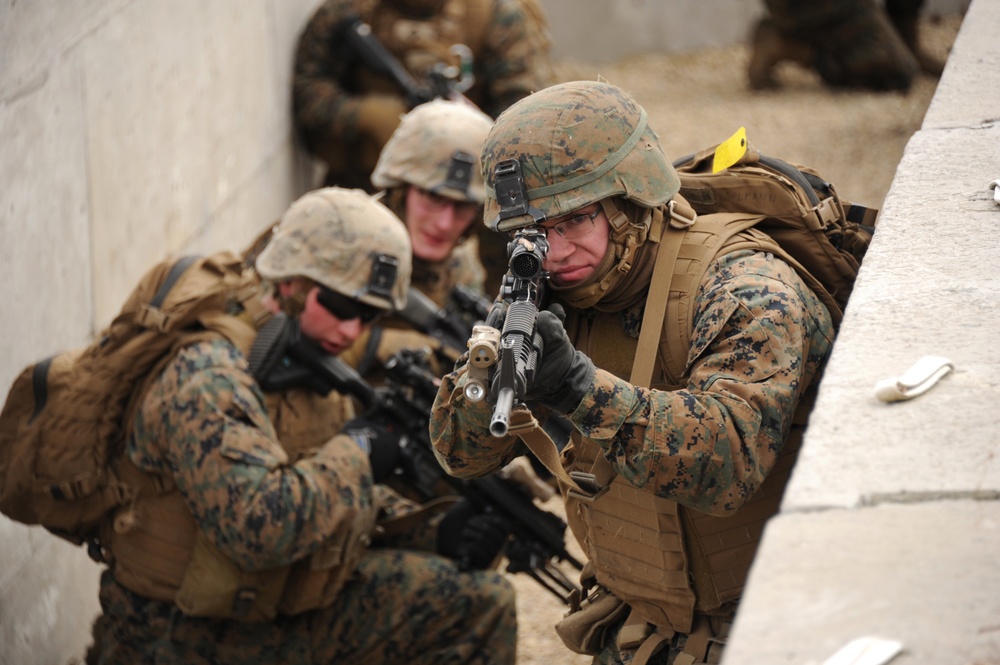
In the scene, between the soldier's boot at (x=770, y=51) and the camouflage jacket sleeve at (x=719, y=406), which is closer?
the camouflage jacket sleeve at (x=719, y=406)

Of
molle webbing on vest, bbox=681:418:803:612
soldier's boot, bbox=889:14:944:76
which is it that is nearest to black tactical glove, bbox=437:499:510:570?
molle webbing on vest, bbox=681:418:803:612

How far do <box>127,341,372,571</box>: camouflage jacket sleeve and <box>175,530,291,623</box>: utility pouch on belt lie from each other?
7 centimetres

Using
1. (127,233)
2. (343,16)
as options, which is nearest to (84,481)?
(127,233)

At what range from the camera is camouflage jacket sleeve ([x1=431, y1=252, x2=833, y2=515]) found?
2.72m

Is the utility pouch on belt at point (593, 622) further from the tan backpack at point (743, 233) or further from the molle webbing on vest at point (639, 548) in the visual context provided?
the tan backpack at point (743, 233)

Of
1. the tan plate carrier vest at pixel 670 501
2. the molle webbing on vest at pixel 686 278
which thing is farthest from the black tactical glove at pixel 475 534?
the molle webbing on vest at pixel 686 278

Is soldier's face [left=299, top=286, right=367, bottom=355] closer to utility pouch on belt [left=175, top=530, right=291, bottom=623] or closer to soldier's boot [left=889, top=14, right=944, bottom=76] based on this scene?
utility pouch on belt [left=175, top=530, right=291, bottom=623]

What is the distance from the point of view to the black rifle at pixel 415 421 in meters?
4.42

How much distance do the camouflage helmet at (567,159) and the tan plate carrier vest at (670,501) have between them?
157mm

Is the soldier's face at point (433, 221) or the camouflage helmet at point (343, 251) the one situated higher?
the camouflage helmet at point (343, 251)

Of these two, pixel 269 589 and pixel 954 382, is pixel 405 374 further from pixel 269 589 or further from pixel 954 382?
pixel 954 382

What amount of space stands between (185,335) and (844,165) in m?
6.76

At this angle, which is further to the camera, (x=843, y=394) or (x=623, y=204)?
(x=623, y=204)

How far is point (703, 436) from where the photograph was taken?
271 centimetres
